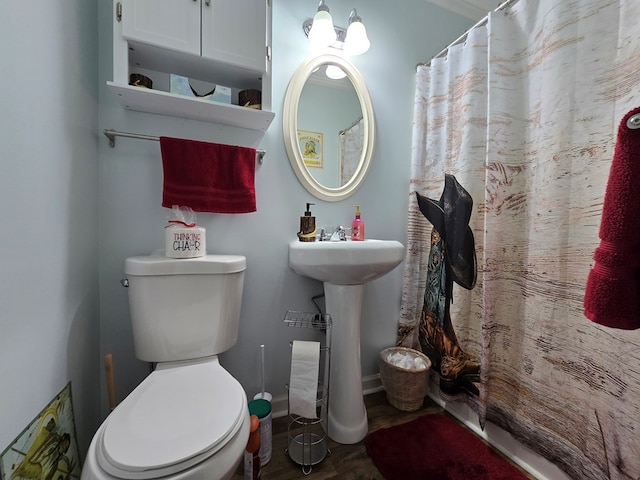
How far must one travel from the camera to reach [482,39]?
1215mm

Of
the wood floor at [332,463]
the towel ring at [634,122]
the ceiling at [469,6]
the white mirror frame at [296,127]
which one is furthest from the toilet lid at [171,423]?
the ceiling at [469,6]

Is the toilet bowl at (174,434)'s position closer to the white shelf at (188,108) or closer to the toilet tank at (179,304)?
the toilet tank at (179,304)

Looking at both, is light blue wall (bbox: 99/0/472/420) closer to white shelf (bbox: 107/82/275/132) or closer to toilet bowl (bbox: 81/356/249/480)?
white shelf (bbox: 107/82/275/132)

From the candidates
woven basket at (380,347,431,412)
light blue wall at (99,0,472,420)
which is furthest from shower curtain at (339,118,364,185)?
woven basket at (380,347,431,412)

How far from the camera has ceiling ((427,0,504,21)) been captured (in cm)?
166

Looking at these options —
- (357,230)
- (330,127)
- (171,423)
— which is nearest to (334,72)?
(330,127)

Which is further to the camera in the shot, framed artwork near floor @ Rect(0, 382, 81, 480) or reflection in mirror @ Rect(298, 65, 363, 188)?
reflection in mirror @ Rect(298, 65, 363, 188)

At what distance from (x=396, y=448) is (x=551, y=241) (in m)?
1.04

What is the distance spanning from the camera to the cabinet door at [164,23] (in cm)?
92

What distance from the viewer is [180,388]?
2.70 feet

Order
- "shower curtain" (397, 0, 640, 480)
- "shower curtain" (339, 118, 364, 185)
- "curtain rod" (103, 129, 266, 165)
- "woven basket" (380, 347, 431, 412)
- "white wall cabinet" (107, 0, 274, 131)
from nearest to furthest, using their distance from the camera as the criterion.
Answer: "shower curtain" (397, 0, 640, 480) < "white wall cabinet" (107, 0, 274, 131) < "curtain rod" (103, 129, 266, 165) < "woven basket" (380, 347, 431, 412) < "shower curtain" (339, 118, 364, 185)

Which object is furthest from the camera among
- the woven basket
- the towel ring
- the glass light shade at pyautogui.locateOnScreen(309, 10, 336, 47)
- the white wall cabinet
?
the woven basket

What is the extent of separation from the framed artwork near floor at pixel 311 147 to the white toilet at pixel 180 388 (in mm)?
650

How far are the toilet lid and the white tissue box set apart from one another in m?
0.42
